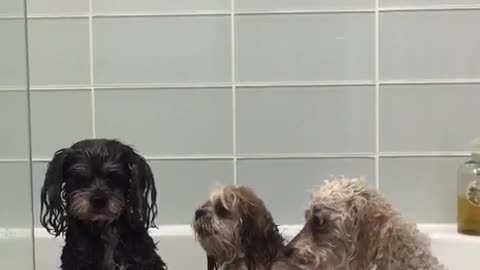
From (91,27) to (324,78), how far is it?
2.03 feet

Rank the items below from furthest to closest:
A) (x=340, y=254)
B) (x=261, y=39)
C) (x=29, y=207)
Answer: (x=261, y=39) < (x=29, y=207) < (x=340, y=254)

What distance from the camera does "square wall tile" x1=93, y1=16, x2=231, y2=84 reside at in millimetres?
2115

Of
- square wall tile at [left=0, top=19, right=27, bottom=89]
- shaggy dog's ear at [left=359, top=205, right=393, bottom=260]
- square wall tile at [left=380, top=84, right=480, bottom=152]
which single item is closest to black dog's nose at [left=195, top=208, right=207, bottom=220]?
shaggy dog's ear at [left=359, top=205, right=393, bottom=260]

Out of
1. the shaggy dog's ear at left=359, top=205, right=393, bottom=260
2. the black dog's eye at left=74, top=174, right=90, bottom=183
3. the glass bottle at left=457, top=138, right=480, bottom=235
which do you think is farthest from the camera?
the glass bottle at left=457, top=138, right=480, bottom=235

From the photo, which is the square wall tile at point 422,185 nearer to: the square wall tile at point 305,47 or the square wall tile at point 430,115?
the square wall tile at point 430,115

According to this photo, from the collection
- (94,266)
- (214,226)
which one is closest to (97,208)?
(94,266)

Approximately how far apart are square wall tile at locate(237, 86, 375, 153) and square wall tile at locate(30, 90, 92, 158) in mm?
405

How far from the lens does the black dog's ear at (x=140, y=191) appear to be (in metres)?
1.64

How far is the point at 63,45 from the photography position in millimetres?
2125

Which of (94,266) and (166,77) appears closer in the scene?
(94,266)

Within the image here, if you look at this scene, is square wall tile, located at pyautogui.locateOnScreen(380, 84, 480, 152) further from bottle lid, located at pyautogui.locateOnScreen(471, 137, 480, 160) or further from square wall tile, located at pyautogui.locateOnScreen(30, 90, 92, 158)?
square wall tile, located at pyautogui.locateOnScreen(30, 90, 92, 158)

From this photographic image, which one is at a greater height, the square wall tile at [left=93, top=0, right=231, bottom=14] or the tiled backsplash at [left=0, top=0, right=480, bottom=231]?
the square wall tile at [left=93, top=0, right=231, bottom=14]

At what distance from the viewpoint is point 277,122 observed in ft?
6.99

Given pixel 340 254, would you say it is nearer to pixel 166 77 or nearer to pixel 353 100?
pixel 353 100
